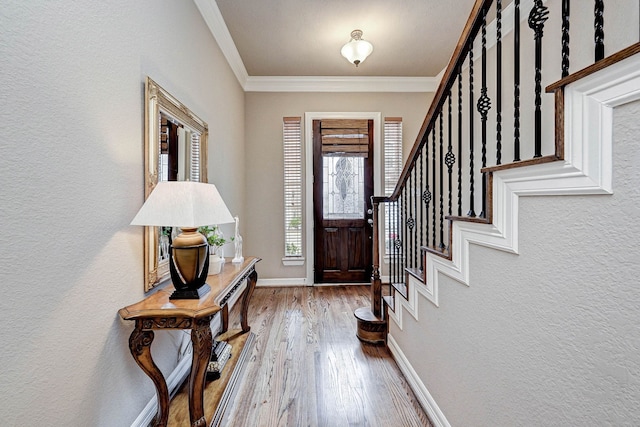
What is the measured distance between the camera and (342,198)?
3957 millimetres

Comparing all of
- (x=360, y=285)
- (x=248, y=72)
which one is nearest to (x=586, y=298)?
(x=360, y=285)

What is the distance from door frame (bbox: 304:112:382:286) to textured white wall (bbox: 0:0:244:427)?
246 centimetres

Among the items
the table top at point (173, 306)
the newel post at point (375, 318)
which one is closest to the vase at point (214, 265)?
the table top at point (173, 306)

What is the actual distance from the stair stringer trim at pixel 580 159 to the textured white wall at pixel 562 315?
2 centimetres

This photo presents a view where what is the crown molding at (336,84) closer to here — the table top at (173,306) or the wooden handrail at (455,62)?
the wooden handrail at (455,62)

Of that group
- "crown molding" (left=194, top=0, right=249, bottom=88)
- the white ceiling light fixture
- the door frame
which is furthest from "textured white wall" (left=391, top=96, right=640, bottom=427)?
the door frame

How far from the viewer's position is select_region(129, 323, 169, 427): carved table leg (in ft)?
4.05

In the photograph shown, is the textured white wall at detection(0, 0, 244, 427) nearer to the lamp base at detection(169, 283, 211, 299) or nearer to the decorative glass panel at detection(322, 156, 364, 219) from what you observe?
the lamp base at detection(169, 283, 211, 299)

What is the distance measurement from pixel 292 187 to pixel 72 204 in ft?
9.92

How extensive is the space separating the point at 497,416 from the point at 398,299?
3.33 feet

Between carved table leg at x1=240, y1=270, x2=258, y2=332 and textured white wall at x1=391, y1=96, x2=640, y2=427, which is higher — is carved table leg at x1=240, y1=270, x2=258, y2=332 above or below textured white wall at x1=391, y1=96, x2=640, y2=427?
below

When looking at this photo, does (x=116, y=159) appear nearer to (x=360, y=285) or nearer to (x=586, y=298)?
(x=586, y=298)

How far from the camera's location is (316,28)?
2.75m

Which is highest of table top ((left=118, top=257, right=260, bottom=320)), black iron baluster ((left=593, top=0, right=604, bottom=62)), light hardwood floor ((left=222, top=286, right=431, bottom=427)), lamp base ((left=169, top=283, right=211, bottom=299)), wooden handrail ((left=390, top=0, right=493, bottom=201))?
wooden handrail ((left=390, top=0, right=493, bottom=201))
